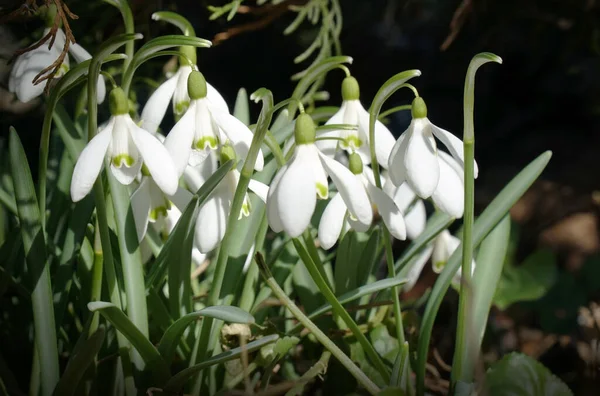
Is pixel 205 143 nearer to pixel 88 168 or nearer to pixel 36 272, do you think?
pixel 88 168

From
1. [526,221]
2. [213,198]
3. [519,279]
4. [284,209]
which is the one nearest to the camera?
[284,209]

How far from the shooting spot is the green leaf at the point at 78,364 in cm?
84

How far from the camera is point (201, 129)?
35.1 inches

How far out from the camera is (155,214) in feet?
3.31

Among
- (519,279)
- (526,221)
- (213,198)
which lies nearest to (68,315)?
(213,198)

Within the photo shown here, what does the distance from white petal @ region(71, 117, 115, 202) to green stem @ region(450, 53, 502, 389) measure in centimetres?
44

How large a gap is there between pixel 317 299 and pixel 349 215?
1.02 ft

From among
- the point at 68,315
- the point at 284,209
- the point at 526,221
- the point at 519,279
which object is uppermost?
the point at 284,209

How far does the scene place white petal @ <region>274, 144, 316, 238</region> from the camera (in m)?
0.79

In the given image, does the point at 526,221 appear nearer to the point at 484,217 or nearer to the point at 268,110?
the point at 484,217

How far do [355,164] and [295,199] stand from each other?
168 millimetres

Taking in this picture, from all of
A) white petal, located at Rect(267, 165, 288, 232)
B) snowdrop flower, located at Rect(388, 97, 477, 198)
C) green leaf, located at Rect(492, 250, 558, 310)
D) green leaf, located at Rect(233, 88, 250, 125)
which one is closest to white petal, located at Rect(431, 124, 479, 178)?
snowdrop flower, located at Rect(388, 97, 477, 198)

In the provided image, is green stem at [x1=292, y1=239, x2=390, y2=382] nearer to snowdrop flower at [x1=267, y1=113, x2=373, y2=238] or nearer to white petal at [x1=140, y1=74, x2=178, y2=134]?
snowdrop flower at [x1=267, y1=113, x2=373, y2=238]

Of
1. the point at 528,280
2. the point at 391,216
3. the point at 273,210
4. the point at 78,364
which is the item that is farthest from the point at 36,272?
the point at 528,280
